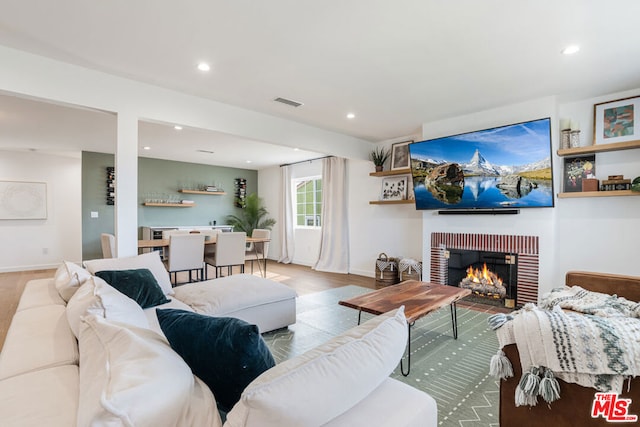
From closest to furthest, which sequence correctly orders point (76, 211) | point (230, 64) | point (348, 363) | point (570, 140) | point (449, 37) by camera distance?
point (348, 363) < point (449, 37) < point (230, 64) < point (570, 140) < point (76, 211)

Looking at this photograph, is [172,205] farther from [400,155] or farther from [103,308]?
[103,308]

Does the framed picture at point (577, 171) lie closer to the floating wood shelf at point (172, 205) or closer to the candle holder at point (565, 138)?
the candle holder at point (565, 138)

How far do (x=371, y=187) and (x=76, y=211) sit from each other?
246 inches

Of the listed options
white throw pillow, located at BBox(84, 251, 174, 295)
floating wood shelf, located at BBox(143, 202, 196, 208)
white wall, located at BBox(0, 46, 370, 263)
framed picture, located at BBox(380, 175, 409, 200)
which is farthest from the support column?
floating wood shelf, located at BBox(143, 202, 196, 208)

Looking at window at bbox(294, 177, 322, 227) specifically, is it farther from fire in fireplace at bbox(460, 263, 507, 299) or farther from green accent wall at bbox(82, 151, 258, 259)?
fire in fireplace at bbox(460, 263, 507, 299)

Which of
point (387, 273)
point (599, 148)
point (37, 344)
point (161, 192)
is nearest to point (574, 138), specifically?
point (599, 148)

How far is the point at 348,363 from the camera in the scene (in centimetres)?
88

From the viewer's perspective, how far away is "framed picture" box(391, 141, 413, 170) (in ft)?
16.3

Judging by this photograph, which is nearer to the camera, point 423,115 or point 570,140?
point 570,140

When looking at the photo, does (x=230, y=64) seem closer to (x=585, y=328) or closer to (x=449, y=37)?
(x=449, y=37)

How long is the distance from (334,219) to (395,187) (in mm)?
1573

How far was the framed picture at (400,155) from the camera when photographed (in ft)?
16.3

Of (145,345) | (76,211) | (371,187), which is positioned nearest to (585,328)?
(145,345)

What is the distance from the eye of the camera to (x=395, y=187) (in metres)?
5.16
